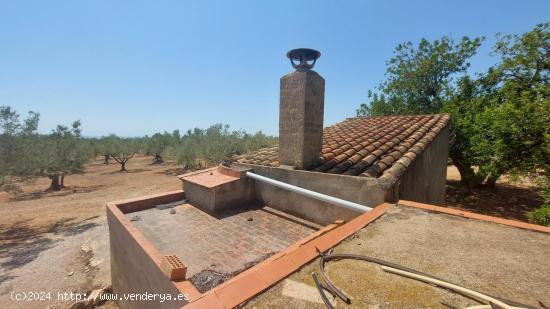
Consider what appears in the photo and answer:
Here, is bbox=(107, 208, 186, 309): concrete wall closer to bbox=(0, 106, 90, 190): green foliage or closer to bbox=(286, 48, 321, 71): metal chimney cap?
bbox=(286, 48, 321, 71): metal chimney cap

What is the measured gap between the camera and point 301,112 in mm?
4922

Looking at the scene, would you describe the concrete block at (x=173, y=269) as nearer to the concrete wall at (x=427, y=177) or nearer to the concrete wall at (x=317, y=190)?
the concrete wall at (x=317, y=190)

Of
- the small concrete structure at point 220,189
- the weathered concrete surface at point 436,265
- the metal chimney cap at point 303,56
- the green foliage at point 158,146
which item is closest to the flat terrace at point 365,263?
the weathered concrete surface at point 436,265

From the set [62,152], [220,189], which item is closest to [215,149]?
[62,152]

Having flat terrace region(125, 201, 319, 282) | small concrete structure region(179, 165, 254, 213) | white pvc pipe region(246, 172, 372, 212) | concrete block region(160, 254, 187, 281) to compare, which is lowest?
flat terrace region(125, 201, 319, 282)

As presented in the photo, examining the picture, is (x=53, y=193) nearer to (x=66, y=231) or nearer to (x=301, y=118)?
(x=66, y=231)

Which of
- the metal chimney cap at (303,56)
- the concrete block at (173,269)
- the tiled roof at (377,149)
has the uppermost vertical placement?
the metal chimney cap at (303,56)

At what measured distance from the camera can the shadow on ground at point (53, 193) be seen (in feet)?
66.2

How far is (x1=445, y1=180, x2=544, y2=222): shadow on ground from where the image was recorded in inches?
459

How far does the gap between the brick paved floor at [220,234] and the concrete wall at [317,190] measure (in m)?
0.22

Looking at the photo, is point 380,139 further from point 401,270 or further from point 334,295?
point 334,295

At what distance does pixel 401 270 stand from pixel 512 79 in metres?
15.4

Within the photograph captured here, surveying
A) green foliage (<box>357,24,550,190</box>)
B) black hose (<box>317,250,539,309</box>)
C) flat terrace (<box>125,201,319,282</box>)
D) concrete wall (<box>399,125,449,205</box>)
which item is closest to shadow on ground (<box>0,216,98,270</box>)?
flat terrace (<box>125,201,319,282</box>)

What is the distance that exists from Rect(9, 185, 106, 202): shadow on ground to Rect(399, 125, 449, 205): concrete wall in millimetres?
27260
